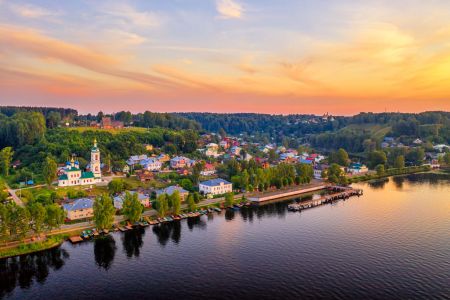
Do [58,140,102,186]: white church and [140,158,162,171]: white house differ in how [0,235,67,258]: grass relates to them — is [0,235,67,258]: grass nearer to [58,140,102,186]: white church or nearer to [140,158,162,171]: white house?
[58,140,102,186]: white church

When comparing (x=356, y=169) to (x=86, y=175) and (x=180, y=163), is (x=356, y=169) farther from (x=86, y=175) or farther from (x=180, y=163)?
(x=86, y=175)

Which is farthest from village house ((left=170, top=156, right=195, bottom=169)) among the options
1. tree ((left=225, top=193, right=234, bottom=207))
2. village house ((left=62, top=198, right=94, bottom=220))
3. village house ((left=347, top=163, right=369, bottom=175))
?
village house ((left=347, top=163, right=369, bottom=175))

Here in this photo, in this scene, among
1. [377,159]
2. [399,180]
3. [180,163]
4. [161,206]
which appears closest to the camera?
[161,206]

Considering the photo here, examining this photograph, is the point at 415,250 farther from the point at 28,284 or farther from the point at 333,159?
the point at 333,159

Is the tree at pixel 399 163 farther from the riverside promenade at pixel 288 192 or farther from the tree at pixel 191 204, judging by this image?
the tree at pixel 191 204

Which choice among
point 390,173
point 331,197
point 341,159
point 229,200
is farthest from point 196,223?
point 390,173

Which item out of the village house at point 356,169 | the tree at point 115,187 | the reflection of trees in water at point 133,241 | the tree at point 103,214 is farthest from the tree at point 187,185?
the village house at point 356,169
